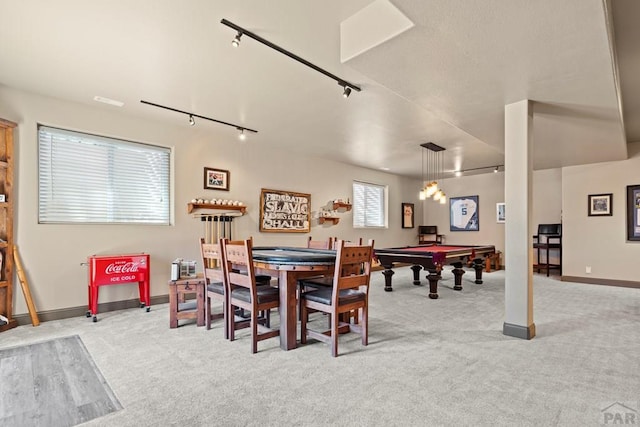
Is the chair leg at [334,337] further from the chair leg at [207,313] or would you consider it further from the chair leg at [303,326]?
the chair leg at [207,313]

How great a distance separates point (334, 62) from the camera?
2965 mm

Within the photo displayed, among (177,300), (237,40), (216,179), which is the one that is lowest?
(177,300)

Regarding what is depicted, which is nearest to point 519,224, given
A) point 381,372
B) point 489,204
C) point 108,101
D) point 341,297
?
point 341,297

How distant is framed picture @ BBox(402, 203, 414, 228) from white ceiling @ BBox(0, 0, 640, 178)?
15.6ft

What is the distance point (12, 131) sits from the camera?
3607mm

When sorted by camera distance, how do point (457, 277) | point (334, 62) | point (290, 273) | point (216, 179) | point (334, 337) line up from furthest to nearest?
point (457, 277) → point (216, 179) → point (334, 62) → point (290, 273) → point (334, 337)

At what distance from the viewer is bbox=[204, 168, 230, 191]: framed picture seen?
517cm

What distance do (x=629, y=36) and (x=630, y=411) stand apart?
2.81 metres

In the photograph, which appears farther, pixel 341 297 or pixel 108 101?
pixel 108 101

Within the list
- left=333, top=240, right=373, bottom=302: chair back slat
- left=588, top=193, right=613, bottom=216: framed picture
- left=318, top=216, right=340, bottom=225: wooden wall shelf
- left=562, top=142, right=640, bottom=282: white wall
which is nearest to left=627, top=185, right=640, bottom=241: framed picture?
left=562, top=142, right=640, bottom=282: white wall

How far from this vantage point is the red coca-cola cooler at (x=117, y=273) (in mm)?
3814

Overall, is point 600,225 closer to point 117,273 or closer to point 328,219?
point 328,219

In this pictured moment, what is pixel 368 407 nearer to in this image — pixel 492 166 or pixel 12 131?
pixel 12 131

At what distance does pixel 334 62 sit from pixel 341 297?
2073 millimetres
